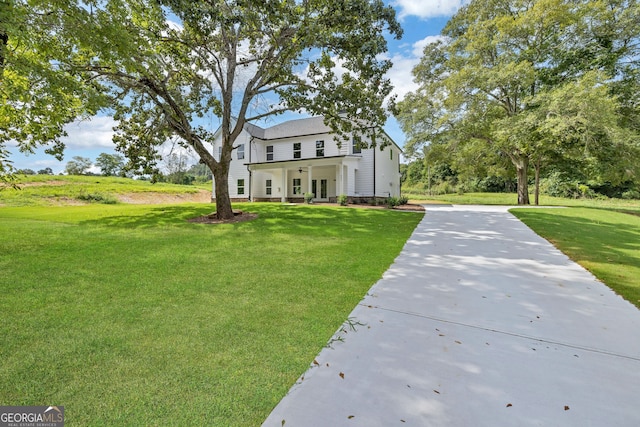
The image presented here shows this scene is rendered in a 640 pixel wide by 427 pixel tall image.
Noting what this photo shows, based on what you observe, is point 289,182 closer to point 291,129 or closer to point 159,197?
point 291,129

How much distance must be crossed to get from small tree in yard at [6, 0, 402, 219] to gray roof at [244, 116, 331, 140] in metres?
9.29

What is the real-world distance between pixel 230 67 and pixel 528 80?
1741 centimetres

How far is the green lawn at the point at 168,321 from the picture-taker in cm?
190

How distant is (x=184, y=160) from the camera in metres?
12.5

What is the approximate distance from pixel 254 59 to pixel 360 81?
4.56 metres

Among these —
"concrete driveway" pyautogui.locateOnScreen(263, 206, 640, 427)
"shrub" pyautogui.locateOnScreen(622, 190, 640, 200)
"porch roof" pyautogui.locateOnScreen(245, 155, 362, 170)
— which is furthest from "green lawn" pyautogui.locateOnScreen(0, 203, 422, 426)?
"shrub" pyautogui.locateOnScreen(622, 190, 640, 200)

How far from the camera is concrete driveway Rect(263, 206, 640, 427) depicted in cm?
183

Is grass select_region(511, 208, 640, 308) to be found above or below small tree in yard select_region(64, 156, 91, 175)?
below

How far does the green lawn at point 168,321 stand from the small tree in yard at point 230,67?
18.4 ft

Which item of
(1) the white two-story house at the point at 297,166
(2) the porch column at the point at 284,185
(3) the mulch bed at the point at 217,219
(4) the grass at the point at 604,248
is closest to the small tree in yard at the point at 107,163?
(1) the white two-story house at the point at 297,166

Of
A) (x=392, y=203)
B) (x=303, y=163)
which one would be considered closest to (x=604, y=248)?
(x=392, y=203)

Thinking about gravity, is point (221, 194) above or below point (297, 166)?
below

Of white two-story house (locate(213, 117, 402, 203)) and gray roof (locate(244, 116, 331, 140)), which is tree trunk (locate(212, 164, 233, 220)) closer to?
white two-story house (locate(213, 117, 402, 203))

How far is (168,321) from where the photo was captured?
9.86 feet
